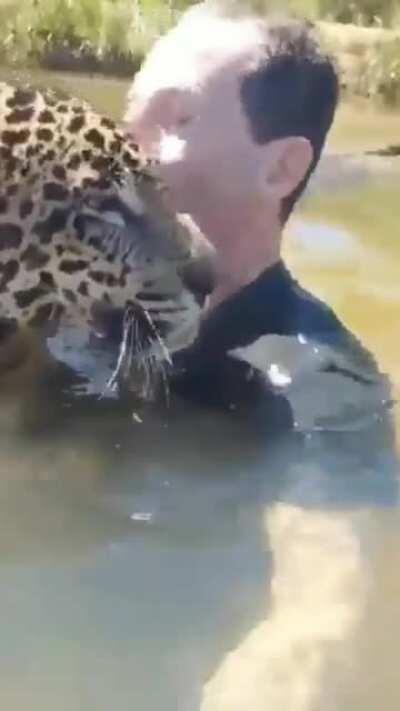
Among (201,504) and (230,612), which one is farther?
(201,504)

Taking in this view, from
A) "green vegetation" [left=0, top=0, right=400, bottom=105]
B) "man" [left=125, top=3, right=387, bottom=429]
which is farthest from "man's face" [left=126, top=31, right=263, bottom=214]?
"green vegetation" [left=0, top=0, right=400, bottom=105]

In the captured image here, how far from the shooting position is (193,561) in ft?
3.26

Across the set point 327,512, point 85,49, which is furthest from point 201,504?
point 85,49

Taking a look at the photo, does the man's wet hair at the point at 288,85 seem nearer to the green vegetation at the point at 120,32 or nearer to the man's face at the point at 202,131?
the man's face at the point at 202,131

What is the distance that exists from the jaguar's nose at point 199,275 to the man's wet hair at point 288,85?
10 cm

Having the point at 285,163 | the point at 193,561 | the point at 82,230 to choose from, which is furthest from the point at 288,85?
the point at 193,561

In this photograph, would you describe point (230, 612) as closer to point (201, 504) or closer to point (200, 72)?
point (201, 504)

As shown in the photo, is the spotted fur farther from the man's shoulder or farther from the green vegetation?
the green vegetation

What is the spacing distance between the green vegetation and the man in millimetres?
104

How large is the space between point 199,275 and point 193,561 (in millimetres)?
209

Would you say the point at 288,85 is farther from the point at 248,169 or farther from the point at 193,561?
the point at 193,561

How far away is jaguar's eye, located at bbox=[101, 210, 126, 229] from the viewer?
1.06 meters

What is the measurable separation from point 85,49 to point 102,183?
314mm

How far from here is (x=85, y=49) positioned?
4.38 feet
